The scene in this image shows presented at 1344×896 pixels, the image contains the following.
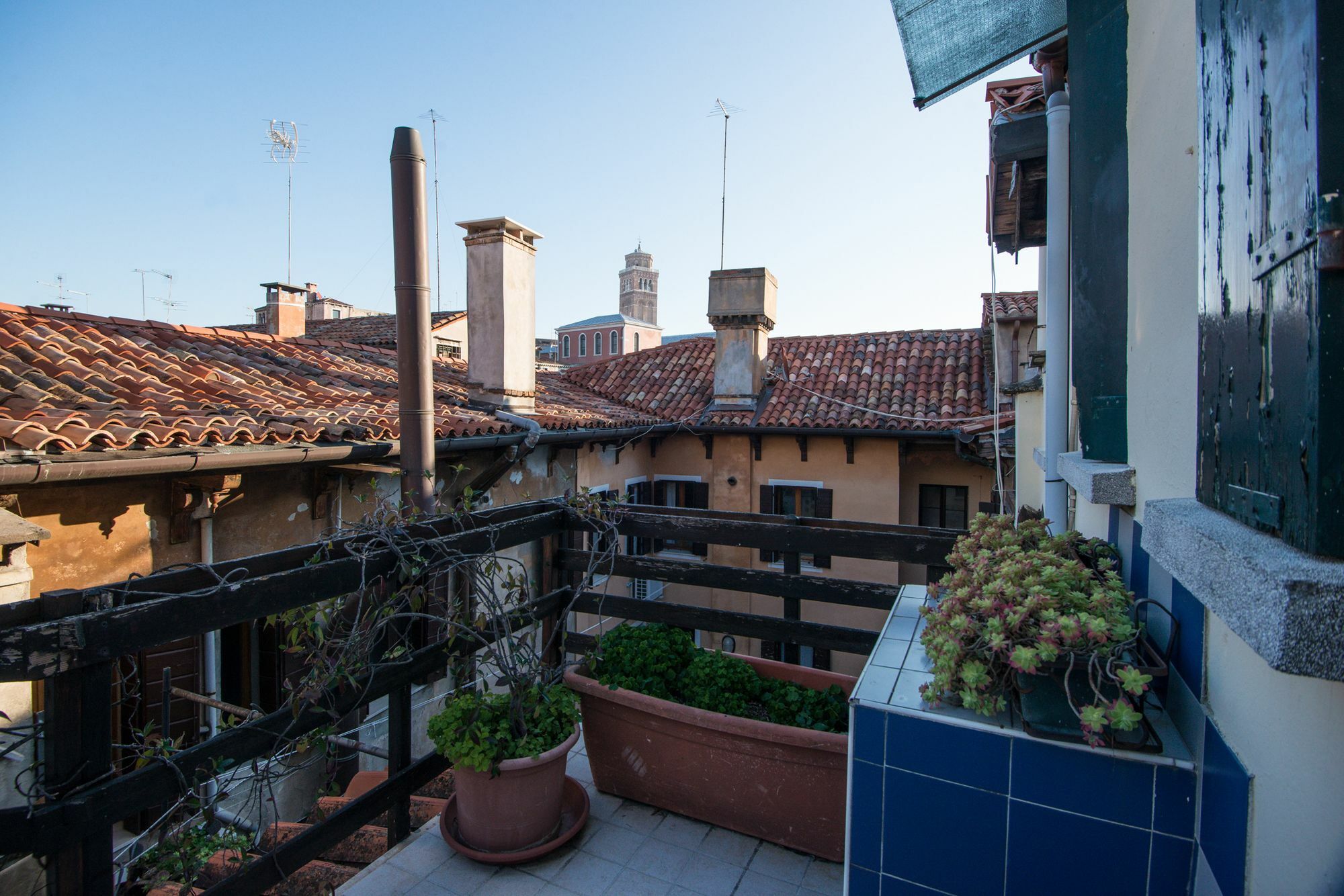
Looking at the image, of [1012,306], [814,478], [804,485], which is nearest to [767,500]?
[804,485]

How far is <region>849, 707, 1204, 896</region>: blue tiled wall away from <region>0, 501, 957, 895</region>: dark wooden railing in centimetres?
118

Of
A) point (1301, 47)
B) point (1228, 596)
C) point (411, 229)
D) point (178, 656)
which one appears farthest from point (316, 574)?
point (411, 229)

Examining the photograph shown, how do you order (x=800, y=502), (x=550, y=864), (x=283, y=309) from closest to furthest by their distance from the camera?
(x=550, y=864) → (x=800, y=502) → (x=283, y=309)

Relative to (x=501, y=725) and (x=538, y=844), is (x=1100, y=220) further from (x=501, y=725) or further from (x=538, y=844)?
(x=538, y=844)

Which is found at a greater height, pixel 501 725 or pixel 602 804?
pixel 501 725

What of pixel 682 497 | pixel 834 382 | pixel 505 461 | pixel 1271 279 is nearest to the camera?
pixel 1271 279

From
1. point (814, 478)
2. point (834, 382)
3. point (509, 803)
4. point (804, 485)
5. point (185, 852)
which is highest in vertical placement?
point (834, 382)

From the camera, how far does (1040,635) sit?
145 centimetres

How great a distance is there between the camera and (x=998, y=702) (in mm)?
1566

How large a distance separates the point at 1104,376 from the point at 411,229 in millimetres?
5025

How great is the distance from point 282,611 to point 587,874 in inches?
57.0

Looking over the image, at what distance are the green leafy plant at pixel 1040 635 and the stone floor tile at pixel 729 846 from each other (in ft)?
4.30

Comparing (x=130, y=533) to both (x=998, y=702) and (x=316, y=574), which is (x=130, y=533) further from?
(x=998, y=702)

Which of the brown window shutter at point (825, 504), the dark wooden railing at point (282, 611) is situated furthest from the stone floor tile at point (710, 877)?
the brown window shutter at point (825, 504)
